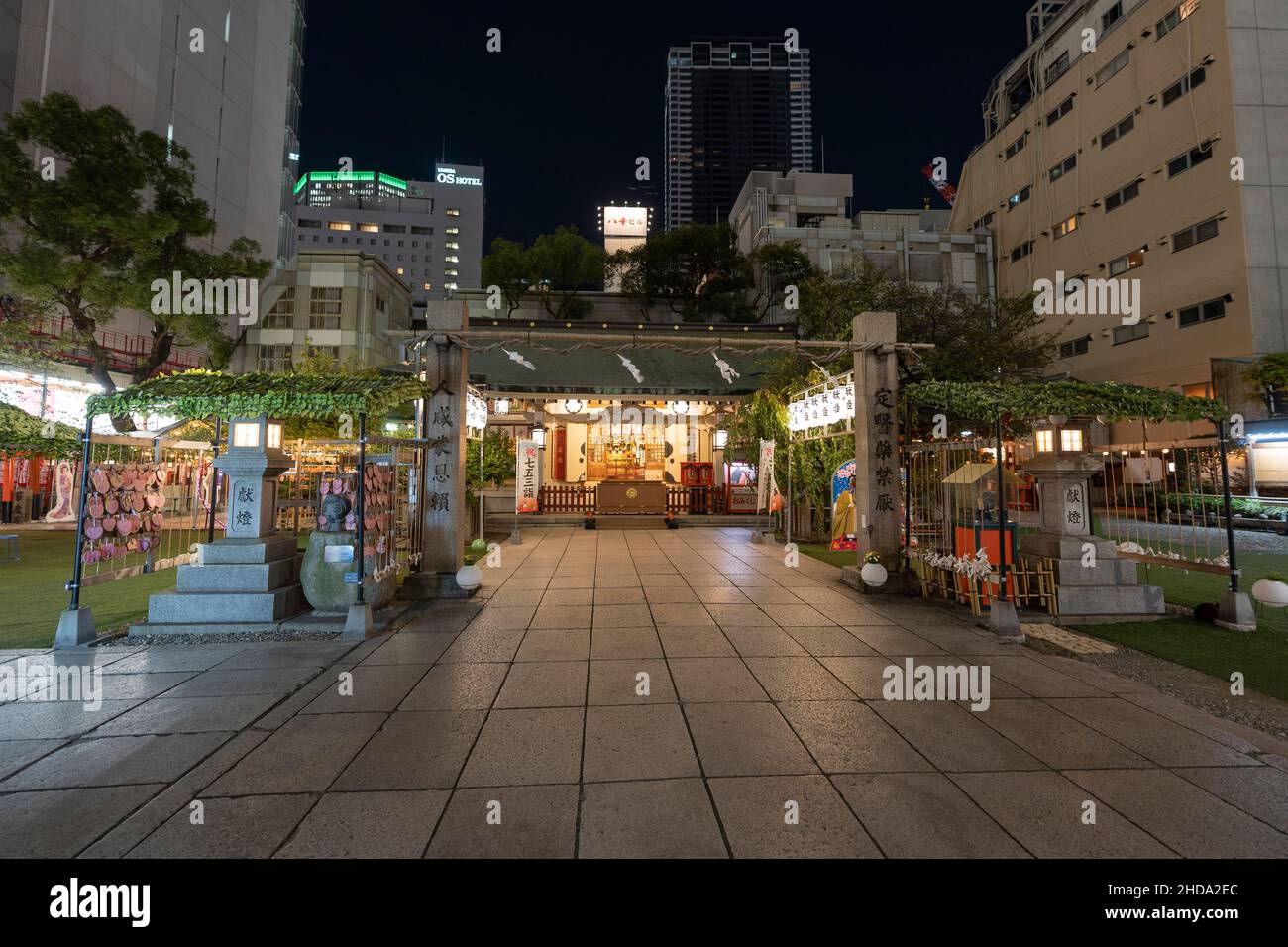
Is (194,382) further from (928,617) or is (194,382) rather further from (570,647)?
(928,617)

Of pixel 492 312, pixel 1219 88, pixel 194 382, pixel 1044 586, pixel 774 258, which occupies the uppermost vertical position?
pixel 1219 88

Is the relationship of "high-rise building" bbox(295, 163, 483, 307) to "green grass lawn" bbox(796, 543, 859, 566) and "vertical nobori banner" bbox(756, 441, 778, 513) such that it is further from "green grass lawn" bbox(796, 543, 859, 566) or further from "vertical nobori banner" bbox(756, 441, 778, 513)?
"green grass lawn" bbox(796, 543, 859, 566)

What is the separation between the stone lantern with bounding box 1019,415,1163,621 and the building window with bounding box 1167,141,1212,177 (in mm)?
27318

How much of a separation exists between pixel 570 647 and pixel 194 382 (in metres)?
5.47

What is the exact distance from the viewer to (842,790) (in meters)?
3.31

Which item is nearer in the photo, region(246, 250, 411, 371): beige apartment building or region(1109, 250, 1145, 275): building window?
region(1109, 250, 1145, 275): building window

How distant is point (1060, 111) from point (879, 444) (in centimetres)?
3715

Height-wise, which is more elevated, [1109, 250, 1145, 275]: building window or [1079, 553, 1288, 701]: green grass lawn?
[1109, 250, 1145, 275]: building window

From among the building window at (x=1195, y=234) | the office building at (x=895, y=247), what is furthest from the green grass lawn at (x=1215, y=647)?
the office building at (x=895, y=247)


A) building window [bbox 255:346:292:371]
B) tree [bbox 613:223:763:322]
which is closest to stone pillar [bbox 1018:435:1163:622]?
tree [bbox 613:223:763:322]

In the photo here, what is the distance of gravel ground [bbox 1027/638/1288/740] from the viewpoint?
14.5ft

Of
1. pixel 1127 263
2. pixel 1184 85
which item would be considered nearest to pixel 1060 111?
pixel 1184 85

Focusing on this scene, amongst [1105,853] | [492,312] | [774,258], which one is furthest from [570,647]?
[774,258]

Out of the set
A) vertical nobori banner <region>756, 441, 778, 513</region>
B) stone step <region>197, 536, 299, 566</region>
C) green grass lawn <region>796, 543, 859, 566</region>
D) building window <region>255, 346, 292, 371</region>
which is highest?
building window <region>255, 346, 292, 371</region>
